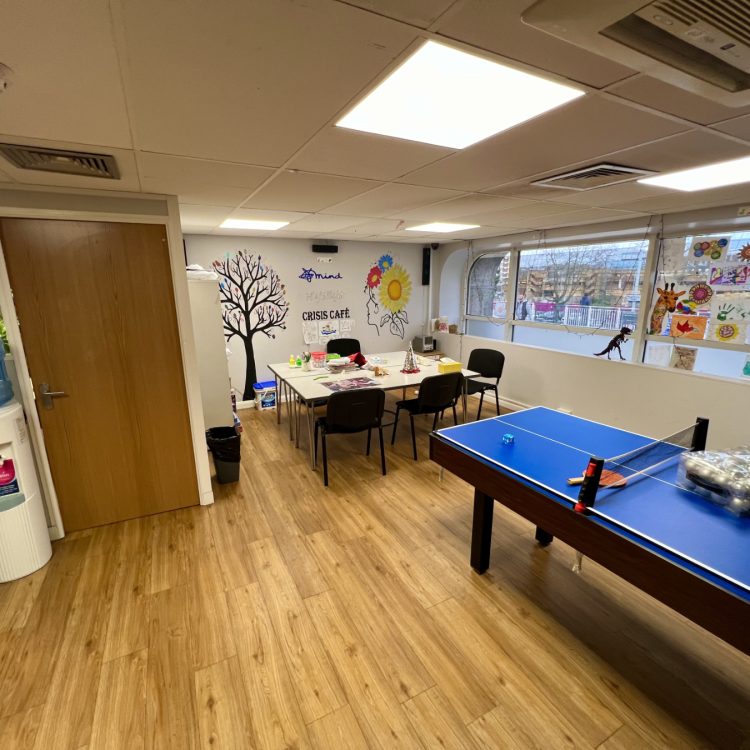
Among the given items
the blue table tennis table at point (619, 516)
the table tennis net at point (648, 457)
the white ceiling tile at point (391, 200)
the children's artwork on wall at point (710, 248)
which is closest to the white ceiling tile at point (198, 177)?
the white ceiling tile at point (391, 200)

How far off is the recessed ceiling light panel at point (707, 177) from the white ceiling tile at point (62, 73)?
2.64m

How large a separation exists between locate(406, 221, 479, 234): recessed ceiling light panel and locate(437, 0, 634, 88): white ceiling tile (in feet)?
9.51

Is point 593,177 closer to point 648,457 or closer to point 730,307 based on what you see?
point 648,457

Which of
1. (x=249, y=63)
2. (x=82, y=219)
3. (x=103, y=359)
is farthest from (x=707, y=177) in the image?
(x=103, y=359)

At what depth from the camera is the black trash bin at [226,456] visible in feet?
10.8

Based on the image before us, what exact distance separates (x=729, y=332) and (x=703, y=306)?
309 mm

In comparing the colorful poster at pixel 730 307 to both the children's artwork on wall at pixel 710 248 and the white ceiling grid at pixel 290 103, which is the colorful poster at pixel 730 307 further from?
the white ceiling grid at pixel 290 103

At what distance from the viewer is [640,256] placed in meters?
3.96

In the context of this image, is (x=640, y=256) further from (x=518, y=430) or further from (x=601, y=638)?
(x=601, y=638)

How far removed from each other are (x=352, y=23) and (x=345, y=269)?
193 inches

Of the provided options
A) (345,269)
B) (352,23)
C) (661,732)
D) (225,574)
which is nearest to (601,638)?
(661,732)

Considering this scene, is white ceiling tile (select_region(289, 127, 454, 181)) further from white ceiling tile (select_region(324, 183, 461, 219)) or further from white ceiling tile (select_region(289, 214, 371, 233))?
white ceiling tile (select_region(289, 214, 371, 233))

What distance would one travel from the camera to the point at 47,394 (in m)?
2.54

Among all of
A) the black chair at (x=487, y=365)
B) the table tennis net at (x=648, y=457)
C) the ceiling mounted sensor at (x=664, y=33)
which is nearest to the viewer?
the ceiling mounted sensor at (x=664, y=33)
